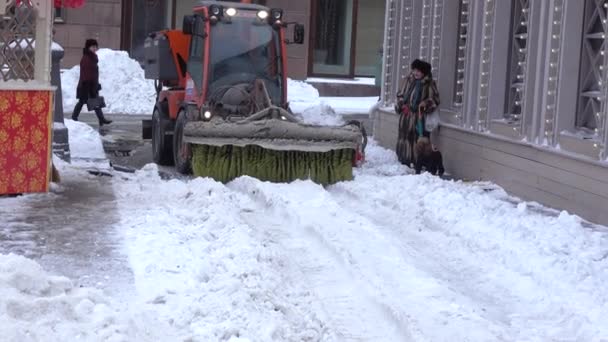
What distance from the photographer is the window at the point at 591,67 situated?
39.1 ft

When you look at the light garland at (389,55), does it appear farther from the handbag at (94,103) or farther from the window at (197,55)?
the handbag at (94,103)

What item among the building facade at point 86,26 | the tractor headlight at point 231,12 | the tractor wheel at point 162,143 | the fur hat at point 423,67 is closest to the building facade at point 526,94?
the fur hat at point 423,67

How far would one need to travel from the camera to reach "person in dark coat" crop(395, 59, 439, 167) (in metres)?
16.1

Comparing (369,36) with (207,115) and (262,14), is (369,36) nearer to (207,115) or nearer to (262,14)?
(262,14)

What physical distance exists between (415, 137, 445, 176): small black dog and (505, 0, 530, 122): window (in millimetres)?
1281

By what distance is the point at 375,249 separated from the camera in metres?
9.43

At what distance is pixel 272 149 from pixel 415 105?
3144 mm

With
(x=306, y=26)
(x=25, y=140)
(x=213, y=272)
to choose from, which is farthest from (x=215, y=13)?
(x=306, y=26)

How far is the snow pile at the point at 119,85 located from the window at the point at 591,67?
54.9ft

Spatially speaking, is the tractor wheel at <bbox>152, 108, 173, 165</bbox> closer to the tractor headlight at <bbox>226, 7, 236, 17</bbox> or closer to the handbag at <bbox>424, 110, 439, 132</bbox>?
the tractor headlight at <bbox>226, 7, 236, 17</bbox>

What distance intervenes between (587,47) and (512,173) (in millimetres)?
2011

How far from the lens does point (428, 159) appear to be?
50.9 ft

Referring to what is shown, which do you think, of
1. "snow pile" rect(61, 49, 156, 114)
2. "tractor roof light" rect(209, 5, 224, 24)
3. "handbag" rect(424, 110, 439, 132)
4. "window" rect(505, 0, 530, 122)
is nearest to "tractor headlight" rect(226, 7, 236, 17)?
"tractor roof light" rect(209, 5, 224, 24)

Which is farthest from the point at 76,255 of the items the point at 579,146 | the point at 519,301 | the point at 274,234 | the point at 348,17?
the point at 348,17
